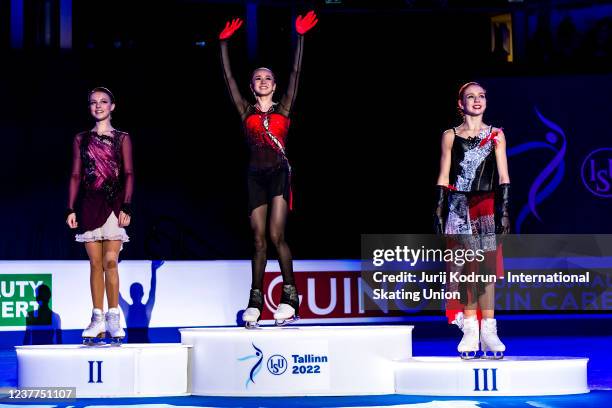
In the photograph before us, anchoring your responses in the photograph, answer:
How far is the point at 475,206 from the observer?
7.23 m

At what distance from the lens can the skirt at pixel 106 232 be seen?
758 centimetres

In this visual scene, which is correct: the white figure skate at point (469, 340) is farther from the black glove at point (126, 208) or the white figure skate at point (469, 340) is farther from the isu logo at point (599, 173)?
the isu logo at point (599, 173)

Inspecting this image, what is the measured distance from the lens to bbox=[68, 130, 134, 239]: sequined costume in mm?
7608

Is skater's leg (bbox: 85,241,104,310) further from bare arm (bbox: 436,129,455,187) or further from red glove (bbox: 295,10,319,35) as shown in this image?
bare arm (bbox: 436,129,455,187)

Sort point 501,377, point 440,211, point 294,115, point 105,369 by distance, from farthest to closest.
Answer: point 294,115, point 440,211, point 105,369, point 501,377

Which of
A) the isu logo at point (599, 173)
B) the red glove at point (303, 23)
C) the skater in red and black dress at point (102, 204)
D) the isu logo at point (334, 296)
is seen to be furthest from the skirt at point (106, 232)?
the isu logo at point (599, 173)

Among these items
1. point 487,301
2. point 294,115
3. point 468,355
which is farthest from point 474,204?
point 294,115

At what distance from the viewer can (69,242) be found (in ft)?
41.8

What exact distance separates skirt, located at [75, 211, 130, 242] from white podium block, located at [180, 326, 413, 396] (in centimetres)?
106

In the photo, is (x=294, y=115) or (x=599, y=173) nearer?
(x=599, y=173)

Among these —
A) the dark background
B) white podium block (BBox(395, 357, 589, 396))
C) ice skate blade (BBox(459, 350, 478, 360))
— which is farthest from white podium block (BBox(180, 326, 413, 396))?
the dark background

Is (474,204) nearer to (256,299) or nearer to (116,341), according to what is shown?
(256,299)

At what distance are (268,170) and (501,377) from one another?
2.06 metres

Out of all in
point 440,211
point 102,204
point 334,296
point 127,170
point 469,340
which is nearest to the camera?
point 469,340
